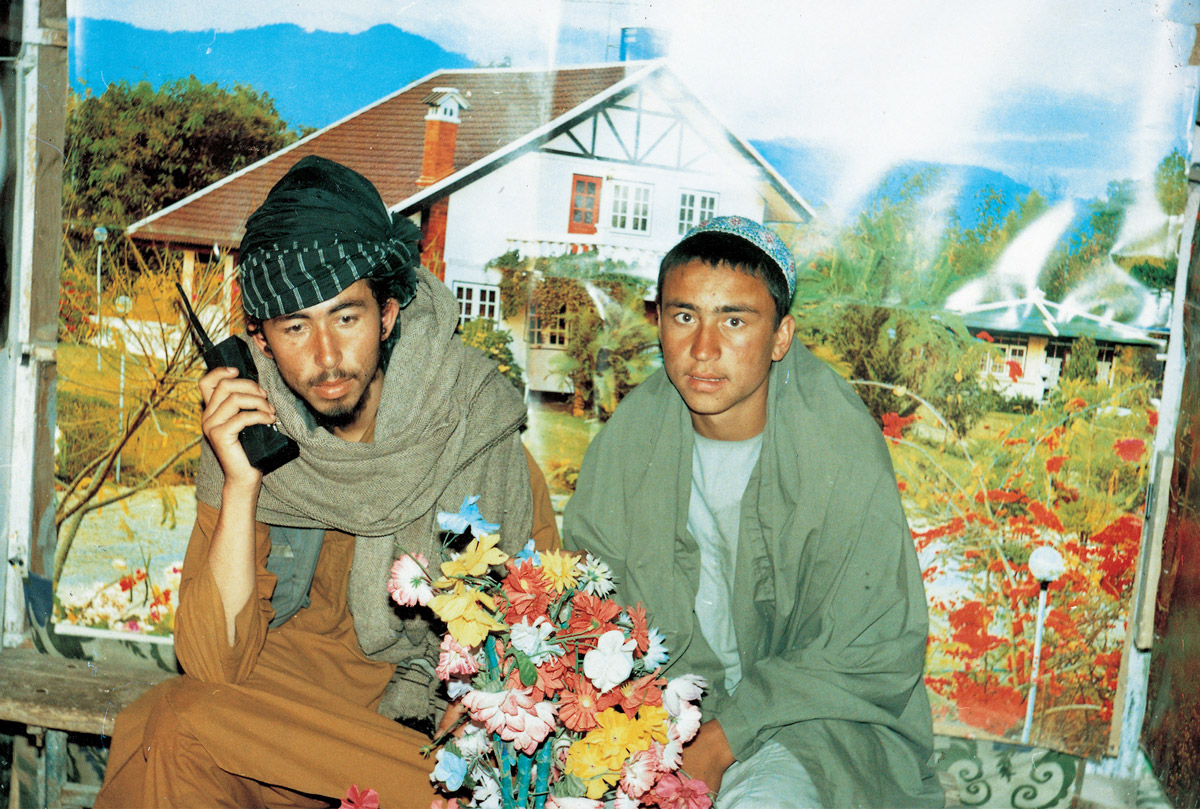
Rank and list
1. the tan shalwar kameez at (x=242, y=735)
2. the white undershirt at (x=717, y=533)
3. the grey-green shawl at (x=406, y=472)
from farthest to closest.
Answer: the white undershirt at (x=717, y=533), the grey-green shawl at (x=406, y=472), the tan shalwar kameez at (x=242, y=735)

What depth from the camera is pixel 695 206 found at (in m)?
A: 3.36

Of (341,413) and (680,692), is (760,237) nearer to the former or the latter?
(341,413)

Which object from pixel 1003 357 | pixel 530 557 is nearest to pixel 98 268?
pixel 530 557

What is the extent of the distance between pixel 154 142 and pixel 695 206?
1983 millimetres

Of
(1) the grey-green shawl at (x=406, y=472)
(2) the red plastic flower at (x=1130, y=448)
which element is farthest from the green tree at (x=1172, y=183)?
(1) the grey-green shawl at (x=406, y=472)

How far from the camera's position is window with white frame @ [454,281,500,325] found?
3.48m

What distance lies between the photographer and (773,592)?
279 centimetres

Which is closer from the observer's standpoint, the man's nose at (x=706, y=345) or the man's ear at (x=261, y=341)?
the man's nose at (x=706, y=345)

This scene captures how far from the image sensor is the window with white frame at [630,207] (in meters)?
3.38

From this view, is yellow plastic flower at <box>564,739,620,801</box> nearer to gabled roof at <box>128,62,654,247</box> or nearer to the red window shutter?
the red window shutter

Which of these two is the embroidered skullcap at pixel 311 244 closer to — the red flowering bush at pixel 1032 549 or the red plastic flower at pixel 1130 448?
the red flowering bush at pixel 1032 549

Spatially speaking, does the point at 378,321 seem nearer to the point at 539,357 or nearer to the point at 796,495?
the point at 539,357

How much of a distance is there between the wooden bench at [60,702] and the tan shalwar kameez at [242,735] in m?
0.72

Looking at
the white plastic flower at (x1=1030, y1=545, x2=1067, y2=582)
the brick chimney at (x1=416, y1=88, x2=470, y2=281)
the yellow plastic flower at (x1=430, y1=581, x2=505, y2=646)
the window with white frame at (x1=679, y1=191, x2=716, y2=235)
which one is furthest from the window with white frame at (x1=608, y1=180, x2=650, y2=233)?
the yellow plastic flower at (x1=430, y1=581, x2=505, y2=646)
